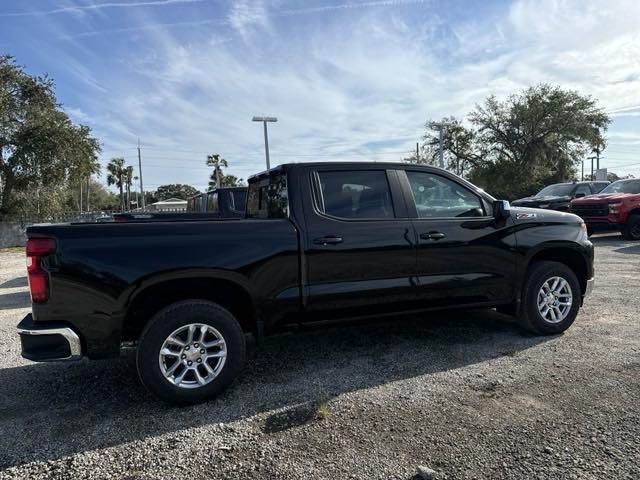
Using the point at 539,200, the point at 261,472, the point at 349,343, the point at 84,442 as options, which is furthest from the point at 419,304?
the point at 539,200

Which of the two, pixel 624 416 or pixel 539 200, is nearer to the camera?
pixel 624 416

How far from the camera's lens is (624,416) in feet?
10.6

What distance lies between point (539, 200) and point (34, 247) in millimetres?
15759

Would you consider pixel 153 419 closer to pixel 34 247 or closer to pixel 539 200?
pixel 34 247

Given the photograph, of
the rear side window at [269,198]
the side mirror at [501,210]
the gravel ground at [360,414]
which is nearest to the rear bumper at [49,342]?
the gravel ground at [360,414]

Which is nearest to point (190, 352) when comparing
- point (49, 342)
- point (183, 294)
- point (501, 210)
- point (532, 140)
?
point (183, 294)

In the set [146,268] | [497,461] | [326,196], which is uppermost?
[326,196]

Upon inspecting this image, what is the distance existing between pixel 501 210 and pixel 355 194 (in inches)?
58.2

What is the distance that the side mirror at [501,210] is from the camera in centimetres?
457

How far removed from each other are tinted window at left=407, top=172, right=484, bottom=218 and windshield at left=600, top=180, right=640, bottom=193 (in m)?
11.9

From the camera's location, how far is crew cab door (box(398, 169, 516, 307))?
436cm

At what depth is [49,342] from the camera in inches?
129

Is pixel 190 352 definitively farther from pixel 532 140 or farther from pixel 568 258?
pixel 532 140

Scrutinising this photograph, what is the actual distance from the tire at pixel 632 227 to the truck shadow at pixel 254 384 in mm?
10444
